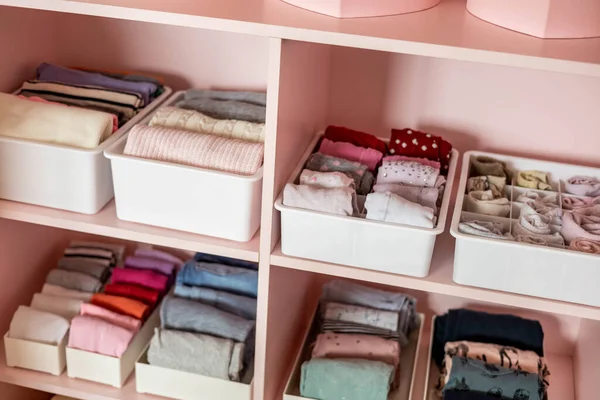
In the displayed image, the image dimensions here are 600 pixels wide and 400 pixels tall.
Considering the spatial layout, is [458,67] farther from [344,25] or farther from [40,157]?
[40,157]

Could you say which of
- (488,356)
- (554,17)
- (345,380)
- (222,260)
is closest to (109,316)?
(222,260)

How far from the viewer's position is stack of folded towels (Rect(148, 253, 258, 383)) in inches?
55.1

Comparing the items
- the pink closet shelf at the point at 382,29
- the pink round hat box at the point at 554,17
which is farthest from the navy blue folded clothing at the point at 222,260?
the pink round hat box at the point at 554,17

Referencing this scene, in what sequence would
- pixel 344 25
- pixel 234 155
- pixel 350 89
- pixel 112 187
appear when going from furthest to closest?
pixel 350 89 < pixel 112 187 < pixel 234 155 < pixel 344 25

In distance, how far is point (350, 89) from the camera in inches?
59.1

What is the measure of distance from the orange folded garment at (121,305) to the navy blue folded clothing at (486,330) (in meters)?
0.59

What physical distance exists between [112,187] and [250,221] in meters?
0.29

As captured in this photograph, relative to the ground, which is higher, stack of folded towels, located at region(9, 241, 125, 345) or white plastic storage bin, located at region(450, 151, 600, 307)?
white plastic storage bin, located at region(450, 151, 600, 307)

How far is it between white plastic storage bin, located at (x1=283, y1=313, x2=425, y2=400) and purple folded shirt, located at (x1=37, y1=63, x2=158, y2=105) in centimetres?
58

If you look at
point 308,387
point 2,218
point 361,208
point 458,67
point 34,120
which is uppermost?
point 458,67

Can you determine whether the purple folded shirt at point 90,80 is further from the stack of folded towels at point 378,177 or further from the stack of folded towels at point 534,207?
the stack of folded towels at point 534,207

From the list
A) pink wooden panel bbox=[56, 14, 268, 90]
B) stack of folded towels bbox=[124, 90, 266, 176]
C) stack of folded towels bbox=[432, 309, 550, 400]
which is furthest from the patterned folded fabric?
Result: stack of folded towels bbox=[432, 309, 550, 400]

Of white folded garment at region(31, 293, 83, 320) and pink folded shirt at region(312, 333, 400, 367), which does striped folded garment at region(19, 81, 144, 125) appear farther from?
pink folded shirt at region(312, 333, 400, 367)

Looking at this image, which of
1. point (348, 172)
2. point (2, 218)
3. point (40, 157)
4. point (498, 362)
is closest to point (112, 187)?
point (40, 157)
